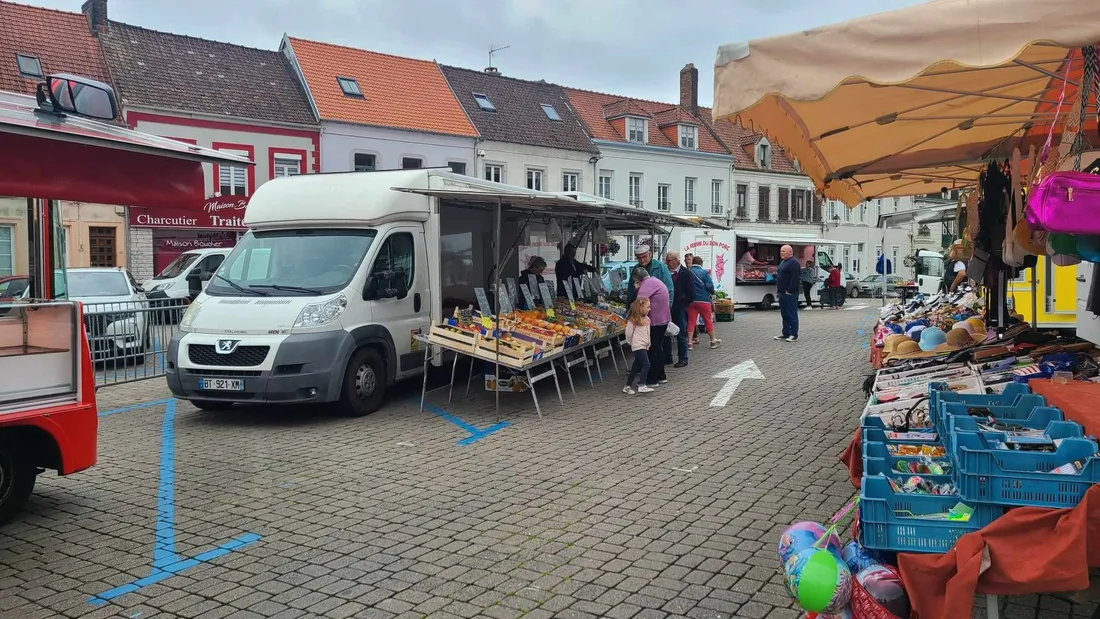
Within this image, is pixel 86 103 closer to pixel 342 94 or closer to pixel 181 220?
pixel 181 220

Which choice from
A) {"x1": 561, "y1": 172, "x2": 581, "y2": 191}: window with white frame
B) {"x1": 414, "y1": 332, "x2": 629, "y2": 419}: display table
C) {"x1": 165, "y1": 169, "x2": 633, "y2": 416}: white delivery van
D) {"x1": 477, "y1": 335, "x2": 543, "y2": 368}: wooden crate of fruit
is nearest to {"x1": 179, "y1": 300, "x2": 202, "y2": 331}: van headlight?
{"x1": 165, "y1": 169, "x2": 633, "y2": 416}: white delivery van

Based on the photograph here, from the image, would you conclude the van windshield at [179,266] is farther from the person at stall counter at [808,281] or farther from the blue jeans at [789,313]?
the person at stall counter at [808,281]

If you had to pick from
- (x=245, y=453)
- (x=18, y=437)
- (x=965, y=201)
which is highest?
(x=965, y=201)

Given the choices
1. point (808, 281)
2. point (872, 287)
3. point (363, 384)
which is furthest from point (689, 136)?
point (363, 384)

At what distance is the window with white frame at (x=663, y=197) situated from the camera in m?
39.0

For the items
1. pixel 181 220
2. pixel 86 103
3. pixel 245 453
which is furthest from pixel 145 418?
pixel 181 220

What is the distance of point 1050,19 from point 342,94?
29.2m

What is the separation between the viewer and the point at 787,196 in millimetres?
44688

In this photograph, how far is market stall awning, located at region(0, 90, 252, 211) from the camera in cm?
431

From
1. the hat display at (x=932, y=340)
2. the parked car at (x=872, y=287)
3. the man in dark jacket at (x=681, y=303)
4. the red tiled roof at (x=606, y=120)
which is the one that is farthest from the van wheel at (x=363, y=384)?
the parked car at (x=872, y=287)

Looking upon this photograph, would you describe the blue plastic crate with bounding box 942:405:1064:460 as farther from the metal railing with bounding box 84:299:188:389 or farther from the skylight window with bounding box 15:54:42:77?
the skylight window with bounding box 15:54:42:77

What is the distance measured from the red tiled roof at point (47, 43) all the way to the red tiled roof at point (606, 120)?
20.0 m

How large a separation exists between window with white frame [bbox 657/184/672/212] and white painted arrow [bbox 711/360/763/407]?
27.1 meters

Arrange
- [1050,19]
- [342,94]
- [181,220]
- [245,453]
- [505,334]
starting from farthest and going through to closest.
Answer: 1. [342,94]
2. [181,220]
3. [505,334]
4. [245,453]
5. [1050,19]
